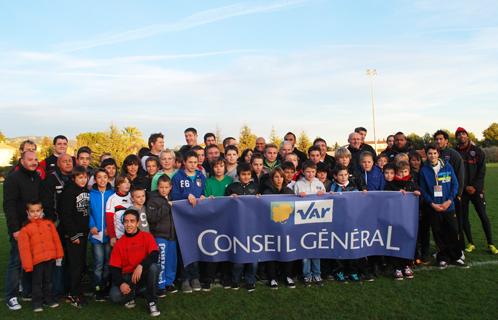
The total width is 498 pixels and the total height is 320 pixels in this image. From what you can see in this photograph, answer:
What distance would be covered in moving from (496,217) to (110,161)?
31.4 ft

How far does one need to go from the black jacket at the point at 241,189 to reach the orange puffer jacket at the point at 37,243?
2371mm

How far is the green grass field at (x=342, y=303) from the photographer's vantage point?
426 centimetres

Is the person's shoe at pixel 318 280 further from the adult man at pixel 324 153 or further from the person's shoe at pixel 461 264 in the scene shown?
→ the person's shoe at pixel 461 264

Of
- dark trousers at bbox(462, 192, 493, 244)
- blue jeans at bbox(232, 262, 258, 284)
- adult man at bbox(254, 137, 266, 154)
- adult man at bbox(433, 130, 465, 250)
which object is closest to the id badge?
adult man at bbox(433, 130, 465, 250)

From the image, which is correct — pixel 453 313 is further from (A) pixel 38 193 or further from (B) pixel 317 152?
(A) pixel 38 193

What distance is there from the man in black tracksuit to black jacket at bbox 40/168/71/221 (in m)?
0.20

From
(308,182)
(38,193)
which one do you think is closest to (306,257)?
(308,182)

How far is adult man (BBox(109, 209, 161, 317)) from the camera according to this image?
15.0ft

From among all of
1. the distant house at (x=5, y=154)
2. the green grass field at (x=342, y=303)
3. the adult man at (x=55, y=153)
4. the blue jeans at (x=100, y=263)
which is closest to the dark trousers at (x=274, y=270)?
the green grass field at (x=342, y=303)

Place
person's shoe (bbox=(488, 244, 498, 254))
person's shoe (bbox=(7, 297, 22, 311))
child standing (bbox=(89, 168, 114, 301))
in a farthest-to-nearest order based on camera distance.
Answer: person's shoe (bbox=(488, 244, 498, 254)) < child standing (bbox=(89, 168, 114, 301)) < person's shoe (bbox=(7, 297, 22, 311))

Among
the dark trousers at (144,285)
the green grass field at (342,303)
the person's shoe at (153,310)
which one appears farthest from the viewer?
the dark trousers at (144,285)

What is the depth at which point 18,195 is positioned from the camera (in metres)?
4.91

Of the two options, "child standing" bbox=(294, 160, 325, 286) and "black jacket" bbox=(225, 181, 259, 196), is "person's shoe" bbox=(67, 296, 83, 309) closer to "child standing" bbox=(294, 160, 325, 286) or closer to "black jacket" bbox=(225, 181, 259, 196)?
"black jacket" bbox=(225, 181, 259, 196)

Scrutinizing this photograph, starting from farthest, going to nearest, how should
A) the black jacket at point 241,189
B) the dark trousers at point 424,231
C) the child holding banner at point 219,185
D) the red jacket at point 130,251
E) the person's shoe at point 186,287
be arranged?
the dark trousers at point 424,231 < the child holding banner at point 219,185 < the black jacket at point 241,189 < the person's shoe at point 186,287 < the red jacket at point 130,251
